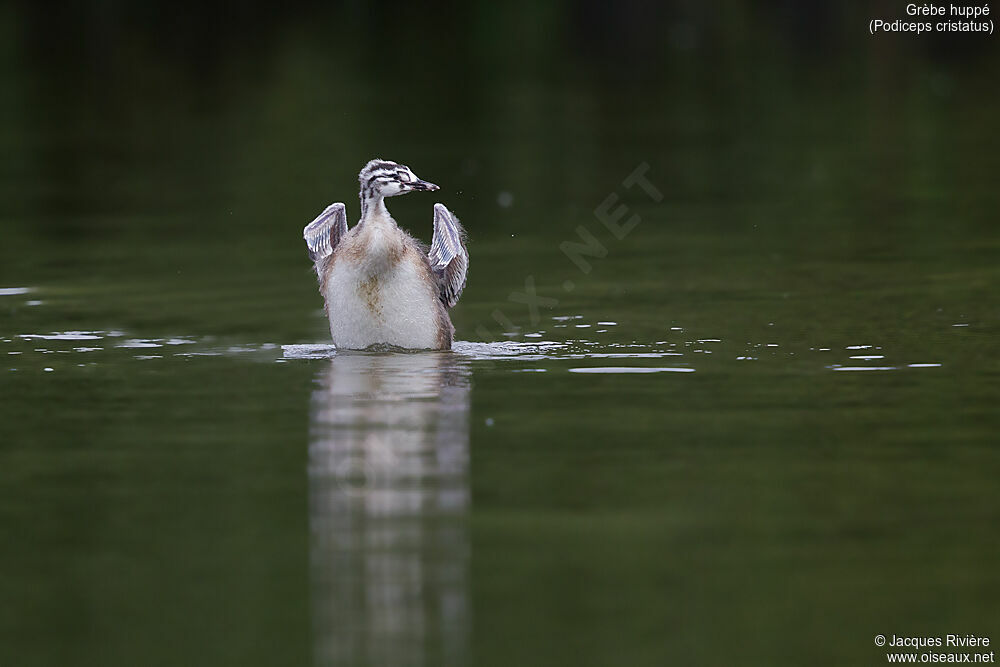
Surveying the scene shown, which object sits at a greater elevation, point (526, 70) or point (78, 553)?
point (526, 70)

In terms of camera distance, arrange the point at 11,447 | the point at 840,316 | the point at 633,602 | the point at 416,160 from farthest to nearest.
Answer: the point at 416,160 → the point at 840,316 → the point at 11,447 → the point at 633,602

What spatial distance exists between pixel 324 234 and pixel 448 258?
4.21 ft

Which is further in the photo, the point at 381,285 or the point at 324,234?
the point at 324,234

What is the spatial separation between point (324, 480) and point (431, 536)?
4.52ft

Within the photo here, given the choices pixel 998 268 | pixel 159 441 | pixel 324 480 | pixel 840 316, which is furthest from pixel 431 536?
pixel 998 268

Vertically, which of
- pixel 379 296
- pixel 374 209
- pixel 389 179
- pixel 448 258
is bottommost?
pixel 379 296

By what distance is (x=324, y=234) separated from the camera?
54.7 ft

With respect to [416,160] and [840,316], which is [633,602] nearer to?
[840,316]

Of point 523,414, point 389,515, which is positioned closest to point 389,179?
point 523,414

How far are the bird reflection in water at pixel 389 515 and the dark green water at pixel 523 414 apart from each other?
1.1 inches

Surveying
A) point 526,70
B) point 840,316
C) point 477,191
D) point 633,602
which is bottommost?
point 633,602

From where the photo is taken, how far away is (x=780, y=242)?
20.6 m

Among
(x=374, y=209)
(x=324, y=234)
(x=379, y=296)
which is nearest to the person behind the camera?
(x=379, y=296)

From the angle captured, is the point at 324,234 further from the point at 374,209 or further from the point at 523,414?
the point at 523,414
